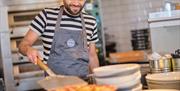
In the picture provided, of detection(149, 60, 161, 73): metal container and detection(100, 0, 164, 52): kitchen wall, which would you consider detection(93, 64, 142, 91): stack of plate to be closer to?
detection(149, 60, 161, 73): metal container

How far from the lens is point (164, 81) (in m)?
1.31

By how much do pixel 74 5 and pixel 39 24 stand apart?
23 cm

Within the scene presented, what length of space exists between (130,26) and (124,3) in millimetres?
281

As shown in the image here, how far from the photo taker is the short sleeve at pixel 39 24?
1.82 metres

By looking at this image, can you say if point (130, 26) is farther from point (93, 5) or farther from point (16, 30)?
point (16, 30)

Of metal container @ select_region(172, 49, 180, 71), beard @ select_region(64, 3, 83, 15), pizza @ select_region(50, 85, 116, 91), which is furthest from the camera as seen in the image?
beard @ select_region(64, 3, 83, 15)

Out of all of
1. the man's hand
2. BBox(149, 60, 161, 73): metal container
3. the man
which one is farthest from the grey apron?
BBox(149, 60, 161, 73): metal container

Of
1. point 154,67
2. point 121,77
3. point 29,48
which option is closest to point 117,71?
point 121,77

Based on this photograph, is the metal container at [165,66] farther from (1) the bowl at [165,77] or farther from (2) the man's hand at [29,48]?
(2) the man's hand at [29,48]

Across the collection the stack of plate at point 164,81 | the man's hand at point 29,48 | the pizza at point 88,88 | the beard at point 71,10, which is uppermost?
the beard at point 71,10

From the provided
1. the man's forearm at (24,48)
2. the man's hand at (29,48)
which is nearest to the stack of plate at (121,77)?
the man's hand at (29,48)

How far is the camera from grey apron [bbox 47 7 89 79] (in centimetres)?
182

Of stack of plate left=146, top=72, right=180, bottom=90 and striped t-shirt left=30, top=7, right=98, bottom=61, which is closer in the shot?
stack of plate left=146, top=72, right=180, bottom=90

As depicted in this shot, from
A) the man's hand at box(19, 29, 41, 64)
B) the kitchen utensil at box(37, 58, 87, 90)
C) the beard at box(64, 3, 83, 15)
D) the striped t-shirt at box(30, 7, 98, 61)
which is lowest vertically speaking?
the kitchen utensil at box(37, 58, 87, 90)
